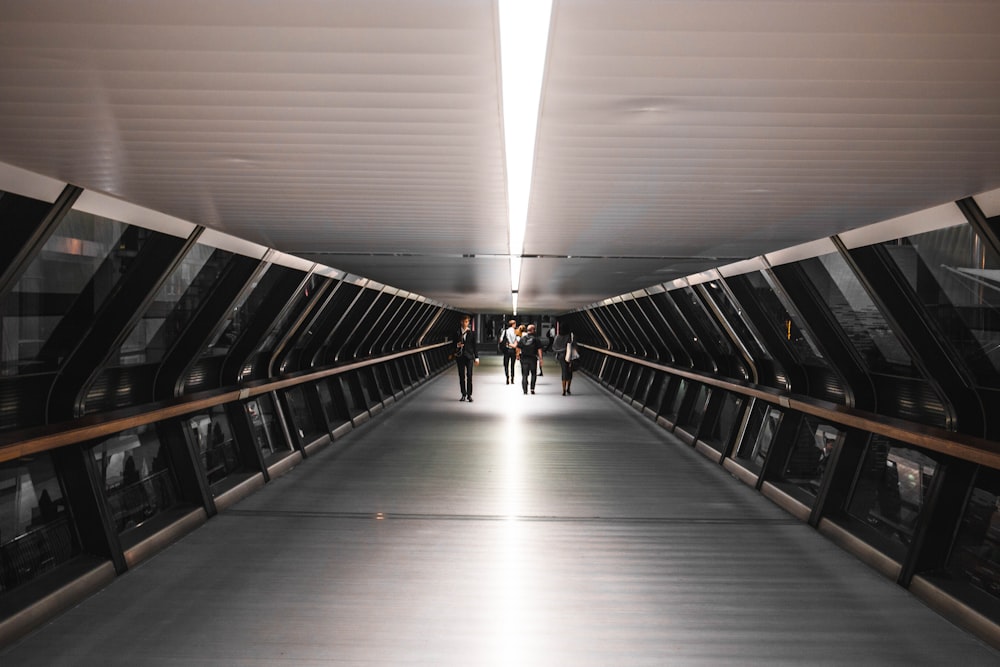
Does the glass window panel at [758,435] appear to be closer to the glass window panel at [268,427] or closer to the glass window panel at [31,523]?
the glass window panel at [268,427]

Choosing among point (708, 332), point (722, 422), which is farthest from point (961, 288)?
point (708, 332)

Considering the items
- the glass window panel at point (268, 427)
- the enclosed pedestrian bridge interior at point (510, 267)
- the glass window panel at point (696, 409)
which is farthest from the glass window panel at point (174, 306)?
the glass window panel at point (696, 409)

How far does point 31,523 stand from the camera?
4.27 meters

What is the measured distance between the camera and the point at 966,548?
4.27 metres

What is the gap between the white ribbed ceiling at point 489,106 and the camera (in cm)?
175

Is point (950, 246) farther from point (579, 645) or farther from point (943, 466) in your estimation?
point (579, 645)

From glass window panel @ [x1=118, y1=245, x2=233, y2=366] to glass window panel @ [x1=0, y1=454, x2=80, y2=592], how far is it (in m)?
1.16

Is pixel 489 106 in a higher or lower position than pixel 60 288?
higher

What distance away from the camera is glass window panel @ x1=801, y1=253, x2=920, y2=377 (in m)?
5.17

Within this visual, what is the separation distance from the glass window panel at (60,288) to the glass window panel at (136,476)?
1224 millimetres

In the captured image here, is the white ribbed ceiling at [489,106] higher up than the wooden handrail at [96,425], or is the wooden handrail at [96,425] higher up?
the white ribbed ceiling at [489,106]

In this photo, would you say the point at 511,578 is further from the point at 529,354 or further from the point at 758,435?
the point at 529,354

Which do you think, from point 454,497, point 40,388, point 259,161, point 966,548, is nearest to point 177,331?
point 40,388

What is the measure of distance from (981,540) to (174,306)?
583 cm
